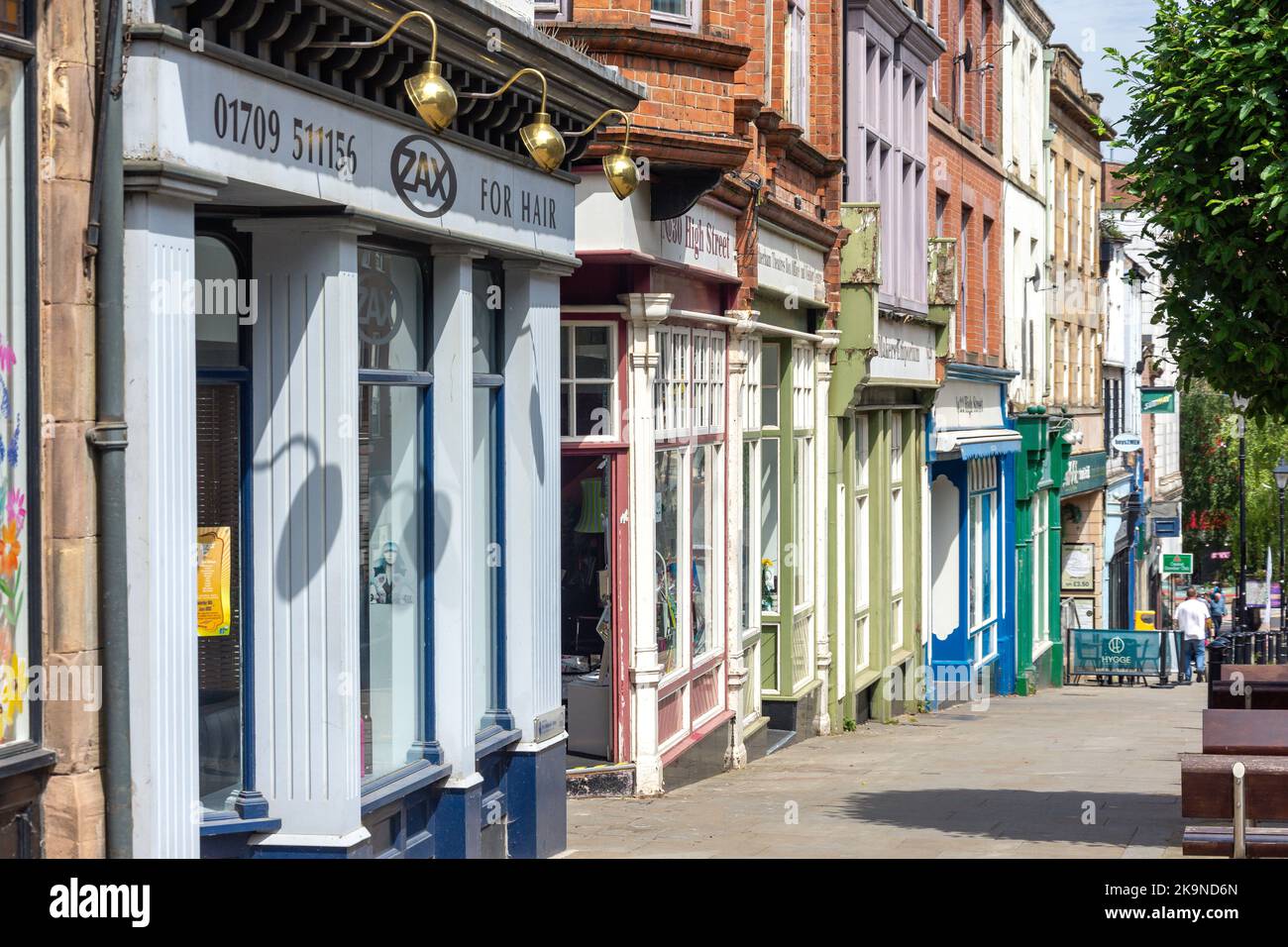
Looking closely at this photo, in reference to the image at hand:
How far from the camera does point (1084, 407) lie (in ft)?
139

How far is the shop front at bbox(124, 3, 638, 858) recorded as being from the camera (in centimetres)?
738

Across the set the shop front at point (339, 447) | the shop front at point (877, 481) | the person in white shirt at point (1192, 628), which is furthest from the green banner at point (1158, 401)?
the shop front at point (339, 447)

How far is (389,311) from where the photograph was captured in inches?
395

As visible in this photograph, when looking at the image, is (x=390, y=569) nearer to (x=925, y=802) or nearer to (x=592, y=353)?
(x=592, y=353)

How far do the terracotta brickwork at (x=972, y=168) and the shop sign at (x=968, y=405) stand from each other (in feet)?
1.49

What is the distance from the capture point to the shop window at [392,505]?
32.2 feet

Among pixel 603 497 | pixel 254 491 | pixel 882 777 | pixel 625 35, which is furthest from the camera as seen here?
pixel 882 777

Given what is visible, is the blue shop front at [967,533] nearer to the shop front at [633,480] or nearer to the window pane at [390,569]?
the shop front at [633,480]

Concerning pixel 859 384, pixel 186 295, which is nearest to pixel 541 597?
pixel 186 295

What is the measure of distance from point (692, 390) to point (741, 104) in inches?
92.7

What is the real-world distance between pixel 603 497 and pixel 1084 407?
1150 inches

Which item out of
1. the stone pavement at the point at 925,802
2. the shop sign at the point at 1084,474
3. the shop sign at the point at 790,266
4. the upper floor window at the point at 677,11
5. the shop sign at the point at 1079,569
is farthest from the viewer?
the shop sign at the point at 1079,569
